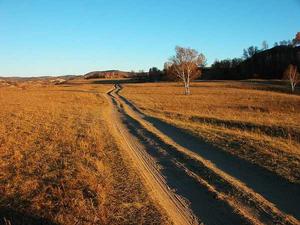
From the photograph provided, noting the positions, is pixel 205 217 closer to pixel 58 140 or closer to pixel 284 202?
pixel 284 202

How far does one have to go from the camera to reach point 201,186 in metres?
9.40

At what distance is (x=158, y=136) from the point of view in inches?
687

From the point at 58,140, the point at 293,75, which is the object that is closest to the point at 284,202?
the point at 58,140

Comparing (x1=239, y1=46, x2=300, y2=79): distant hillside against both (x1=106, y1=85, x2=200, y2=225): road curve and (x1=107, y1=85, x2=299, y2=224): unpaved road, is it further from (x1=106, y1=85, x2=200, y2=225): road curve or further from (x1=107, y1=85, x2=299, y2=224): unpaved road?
(x1=106, y1=85, x2=200, y2=225): road curve

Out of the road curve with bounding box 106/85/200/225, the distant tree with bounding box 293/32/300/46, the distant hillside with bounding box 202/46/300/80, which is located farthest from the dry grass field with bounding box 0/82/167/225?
the distant tree with bounding box 293/32/300/46

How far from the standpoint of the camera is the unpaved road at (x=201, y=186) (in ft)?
24.4

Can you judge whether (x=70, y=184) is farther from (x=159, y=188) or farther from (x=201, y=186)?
(x=201, y=186)

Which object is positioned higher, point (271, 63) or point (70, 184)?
point (271, 63)

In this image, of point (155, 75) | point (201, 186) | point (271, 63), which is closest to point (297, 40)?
point (271, 63)

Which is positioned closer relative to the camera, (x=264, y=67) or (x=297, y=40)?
(x=264, y=67)

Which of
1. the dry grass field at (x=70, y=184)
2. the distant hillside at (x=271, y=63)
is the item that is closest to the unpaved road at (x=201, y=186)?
the dry grass field at (x=70, y=184)

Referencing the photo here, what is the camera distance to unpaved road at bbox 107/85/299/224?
745 cm

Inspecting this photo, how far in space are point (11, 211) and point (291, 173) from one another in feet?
26.8

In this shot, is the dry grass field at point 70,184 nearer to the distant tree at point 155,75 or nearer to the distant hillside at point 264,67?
the distant hillside at point 264,67
